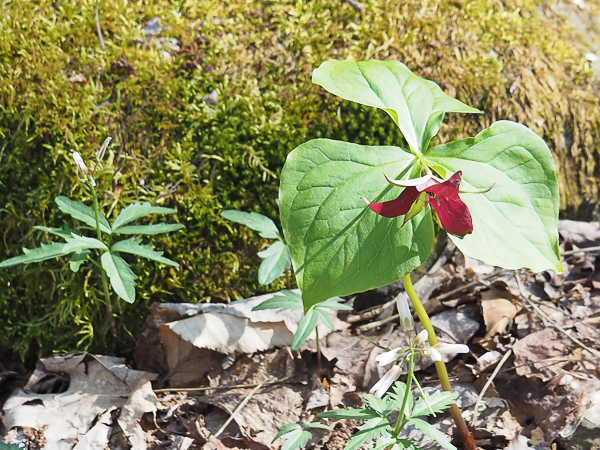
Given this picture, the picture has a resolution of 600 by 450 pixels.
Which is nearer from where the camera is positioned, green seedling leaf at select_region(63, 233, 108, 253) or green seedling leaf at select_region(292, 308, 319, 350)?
green seedling leaf at select_region(63, 233, 108, 253)

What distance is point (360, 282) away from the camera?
60.0 inches

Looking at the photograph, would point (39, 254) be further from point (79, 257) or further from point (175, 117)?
point (175, 117)

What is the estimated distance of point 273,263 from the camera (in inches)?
88.1

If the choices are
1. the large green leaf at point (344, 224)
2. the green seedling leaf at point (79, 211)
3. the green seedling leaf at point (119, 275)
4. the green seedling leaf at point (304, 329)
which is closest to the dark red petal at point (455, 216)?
the large green leaf at point (344, 224)

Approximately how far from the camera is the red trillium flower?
1.36 meters

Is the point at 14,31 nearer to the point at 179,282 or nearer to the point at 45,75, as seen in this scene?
the point at 45,75

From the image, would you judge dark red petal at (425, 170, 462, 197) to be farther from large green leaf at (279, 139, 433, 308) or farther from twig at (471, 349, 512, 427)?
twig at (471, 349, 512, 427)

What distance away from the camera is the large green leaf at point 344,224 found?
1534 millimetres

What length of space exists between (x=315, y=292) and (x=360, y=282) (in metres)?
0.13

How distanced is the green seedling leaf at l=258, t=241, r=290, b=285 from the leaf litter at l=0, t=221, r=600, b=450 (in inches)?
13.4

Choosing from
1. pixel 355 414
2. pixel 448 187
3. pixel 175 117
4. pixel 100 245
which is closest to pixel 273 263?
pixel 100 245

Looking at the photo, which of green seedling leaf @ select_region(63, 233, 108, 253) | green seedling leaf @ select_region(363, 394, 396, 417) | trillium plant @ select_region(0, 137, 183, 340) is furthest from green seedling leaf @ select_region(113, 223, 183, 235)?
green seedling leaf @ select_region(363, 394, 396, 417)

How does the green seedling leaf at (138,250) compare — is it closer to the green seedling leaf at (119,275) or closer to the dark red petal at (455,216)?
the green seedling leaf at (119,275)

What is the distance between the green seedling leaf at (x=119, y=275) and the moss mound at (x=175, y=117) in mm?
382
